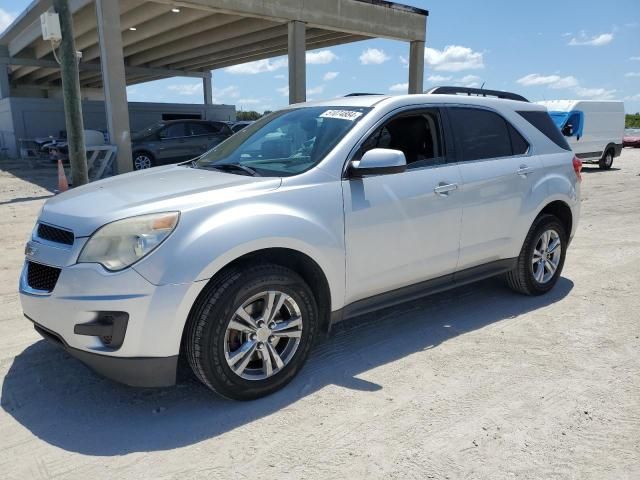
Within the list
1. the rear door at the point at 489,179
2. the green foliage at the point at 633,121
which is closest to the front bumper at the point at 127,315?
the rear door at the point at 489,179

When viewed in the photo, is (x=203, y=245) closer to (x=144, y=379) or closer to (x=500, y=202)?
(x=144, y=379)

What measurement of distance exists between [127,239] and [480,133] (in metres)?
2.88

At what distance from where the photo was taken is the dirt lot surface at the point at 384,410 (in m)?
2.46

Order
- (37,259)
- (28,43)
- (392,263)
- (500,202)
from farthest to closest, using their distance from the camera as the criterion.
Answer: (28,43)
(500,202)
(392,263)
(37,259)

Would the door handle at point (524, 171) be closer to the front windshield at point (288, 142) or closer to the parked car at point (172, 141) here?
the front windshield at point (288, 142)

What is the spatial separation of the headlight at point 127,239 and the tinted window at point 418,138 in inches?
71.4

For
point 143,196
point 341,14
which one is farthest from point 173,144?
point 143,196

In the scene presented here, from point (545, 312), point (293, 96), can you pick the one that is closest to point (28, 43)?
point (293, 96)

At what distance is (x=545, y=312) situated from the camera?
4.38 metres

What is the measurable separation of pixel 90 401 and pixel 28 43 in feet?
74.6

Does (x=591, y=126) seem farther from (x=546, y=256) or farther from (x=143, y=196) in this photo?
(x=143, y=196)

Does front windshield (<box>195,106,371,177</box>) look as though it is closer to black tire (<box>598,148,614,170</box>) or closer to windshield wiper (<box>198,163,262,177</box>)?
windshield wiper (<box>198,163,262,177</box>)

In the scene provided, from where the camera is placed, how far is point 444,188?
12.2 ft

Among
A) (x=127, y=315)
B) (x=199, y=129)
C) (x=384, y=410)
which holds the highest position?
(x=199, y=129)
